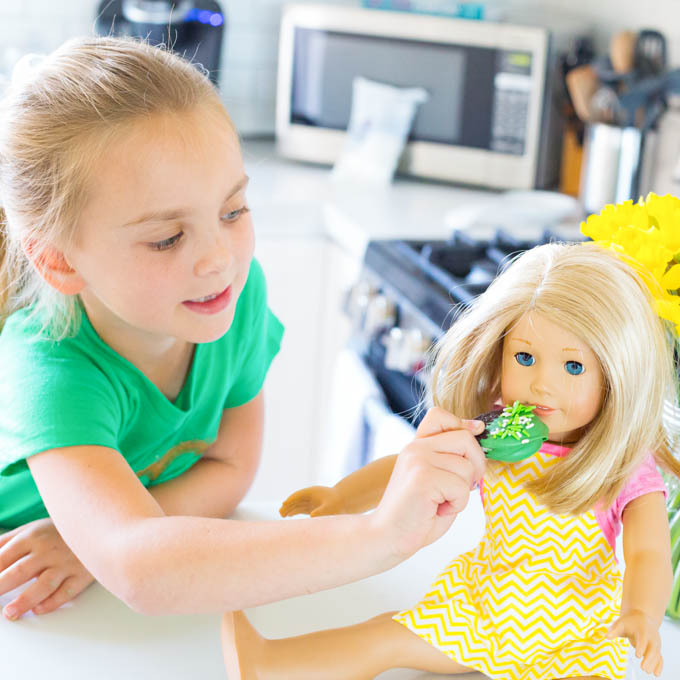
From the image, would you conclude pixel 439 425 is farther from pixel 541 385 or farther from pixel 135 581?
pixel 135 581

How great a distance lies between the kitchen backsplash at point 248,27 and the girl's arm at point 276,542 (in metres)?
1.74

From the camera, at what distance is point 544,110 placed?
→ 2.14 m

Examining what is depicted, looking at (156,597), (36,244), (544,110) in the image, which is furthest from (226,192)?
(544,110)

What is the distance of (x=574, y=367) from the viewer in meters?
0.59

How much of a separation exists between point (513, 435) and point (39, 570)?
39cm

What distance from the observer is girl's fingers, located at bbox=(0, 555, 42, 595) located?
73cm

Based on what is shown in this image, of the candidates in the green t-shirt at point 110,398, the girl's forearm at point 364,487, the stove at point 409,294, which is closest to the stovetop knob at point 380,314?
the stove at point 409,294

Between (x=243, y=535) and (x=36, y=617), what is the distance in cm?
22

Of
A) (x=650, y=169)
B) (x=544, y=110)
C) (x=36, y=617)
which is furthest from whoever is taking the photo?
(x=544, y=110)

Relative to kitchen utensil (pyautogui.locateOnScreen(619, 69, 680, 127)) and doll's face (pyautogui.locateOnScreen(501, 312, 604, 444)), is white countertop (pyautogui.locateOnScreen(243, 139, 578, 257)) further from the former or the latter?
doll's face (pyautogui.locateOnScreen(501, 312, 604, 444))

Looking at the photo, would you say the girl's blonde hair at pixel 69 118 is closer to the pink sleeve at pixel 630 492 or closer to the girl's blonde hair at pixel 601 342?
the girl's blonde hair at pixel 601 342

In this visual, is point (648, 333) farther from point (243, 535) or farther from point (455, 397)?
point (243, 535)

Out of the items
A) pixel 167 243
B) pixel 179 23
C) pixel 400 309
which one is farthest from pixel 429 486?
pixel 179 23

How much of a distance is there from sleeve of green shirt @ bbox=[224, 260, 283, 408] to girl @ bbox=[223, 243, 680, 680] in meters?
0.38
